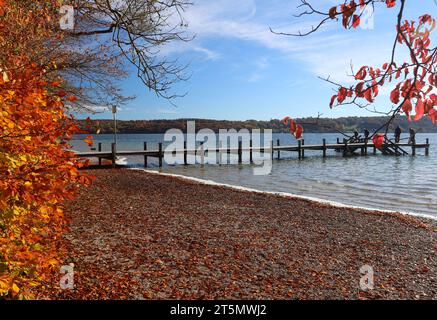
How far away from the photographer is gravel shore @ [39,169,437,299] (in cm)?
532

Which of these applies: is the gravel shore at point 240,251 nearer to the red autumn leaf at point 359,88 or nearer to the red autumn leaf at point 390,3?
the red autumn leaf at point 359,88

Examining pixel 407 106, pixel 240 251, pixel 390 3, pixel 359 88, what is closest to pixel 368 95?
pixel 359 88

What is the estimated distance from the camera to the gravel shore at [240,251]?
17.5 feet

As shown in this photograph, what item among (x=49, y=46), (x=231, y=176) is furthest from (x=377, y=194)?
(x=49, y=46)

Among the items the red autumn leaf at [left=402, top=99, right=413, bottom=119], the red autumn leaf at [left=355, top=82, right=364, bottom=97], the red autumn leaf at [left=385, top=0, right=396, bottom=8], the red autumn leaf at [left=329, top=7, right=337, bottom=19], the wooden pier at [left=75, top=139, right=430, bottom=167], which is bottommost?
the wooden pier at [left=75, top=139, right=430, bottom=167]

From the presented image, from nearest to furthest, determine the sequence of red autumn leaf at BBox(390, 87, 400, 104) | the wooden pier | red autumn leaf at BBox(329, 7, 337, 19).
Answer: red autumn leaf at BBox(390, 87, 400, 104) < red autumn leaf at BBox(329, 7, 337, 19) < the wooden pier

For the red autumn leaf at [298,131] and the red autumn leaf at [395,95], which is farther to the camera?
the red autumn leaf at [298,131]

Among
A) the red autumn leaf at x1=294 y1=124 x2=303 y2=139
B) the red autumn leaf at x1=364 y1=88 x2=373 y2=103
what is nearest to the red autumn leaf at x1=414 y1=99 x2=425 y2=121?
the red autumn leaf at x1=364 y1=88 x2=373 y2=103

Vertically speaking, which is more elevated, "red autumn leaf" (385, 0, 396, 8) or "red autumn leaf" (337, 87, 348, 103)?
"red autumn leaf" (385, 0, 396, 8)

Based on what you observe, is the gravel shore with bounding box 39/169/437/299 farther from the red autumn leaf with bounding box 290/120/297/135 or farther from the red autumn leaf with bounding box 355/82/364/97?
the red autumn leaf with bounding box 355/82/364/97

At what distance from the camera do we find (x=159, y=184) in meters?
16.4

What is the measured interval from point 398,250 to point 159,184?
1063 cm

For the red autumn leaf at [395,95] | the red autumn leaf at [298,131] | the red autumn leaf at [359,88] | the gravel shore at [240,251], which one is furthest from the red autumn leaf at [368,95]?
the gravel shore at [240,251]
